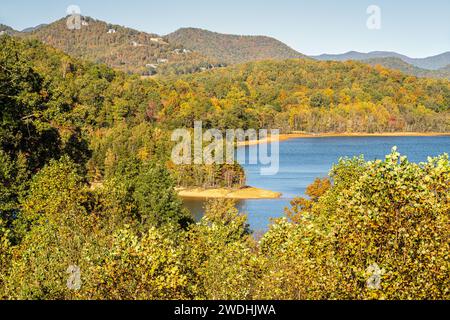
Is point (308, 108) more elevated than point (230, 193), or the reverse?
point (308, 108)

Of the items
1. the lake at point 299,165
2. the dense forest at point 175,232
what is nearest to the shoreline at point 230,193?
the lake at point 299,165

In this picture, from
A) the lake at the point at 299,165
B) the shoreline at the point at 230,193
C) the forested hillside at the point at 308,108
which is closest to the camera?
the lake at the point at 299,165

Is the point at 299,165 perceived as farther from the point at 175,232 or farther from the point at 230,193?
the point at 175,232

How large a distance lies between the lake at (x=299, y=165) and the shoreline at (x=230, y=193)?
187 cm

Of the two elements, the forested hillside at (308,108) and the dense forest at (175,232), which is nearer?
the dense forest at (175,232)

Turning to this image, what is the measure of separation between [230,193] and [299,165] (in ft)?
94.9

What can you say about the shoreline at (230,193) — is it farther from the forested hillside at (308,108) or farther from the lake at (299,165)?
the forested hillside at (308,108)

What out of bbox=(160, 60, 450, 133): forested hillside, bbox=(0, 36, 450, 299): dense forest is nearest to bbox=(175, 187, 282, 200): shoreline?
bbox=(0, 36, 450, 299): dense forest

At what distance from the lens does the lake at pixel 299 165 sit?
57678 mm

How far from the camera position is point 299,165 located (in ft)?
316

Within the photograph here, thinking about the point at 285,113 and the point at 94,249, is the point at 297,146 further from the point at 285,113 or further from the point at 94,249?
the point at 94,249

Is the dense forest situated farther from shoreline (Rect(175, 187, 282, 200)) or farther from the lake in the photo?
shoreline (Rect(175, 187, 282, 200))

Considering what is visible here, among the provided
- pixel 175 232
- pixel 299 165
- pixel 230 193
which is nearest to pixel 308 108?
pixel 299 165

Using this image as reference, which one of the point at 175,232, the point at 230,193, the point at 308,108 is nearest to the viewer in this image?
the point at 175,232
